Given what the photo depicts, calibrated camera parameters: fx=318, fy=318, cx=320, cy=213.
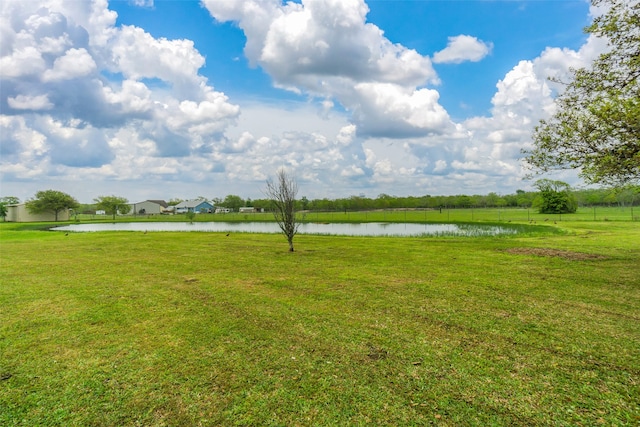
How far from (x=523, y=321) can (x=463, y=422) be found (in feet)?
10.6

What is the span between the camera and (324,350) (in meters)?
4.32

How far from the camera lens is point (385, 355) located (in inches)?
163

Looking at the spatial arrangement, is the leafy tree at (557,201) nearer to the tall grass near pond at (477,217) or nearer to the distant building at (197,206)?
the tall grass near pond at (477,217)

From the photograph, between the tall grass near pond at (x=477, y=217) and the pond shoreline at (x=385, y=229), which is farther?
the tall grass near pond at (x=477, y=217)

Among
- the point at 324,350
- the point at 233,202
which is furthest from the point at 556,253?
the point at 233,202

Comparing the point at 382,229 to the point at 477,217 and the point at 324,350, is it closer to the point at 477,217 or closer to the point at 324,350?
the point at 477,217

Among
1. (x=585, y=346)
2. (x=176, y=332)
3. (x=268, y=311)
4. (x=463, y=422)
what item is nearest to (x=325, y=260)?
(x=268, y=311)

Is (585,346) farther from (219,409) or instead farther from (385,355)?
(219,409)

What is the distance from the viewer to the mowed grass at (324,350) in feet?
10.1

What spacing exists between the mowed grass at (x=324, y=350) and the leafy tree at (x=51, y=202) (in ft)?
228

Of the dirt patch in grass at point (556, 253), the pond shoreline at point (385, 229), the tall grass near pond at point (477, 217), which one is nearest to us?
the dirt patch in grass at point (556, 253)

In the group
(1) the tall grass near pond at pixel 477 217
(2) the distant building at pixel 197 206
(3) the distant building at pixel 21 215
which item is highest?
(2) the distant building at pixel 197 206

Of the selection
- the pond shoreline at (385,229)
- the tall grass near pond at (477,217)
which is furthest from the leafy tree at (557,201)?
the pond shoreline at (385,229)

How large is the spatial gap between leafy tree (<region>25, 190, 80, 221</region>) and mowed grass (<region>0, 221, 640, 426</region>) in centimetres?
6964
